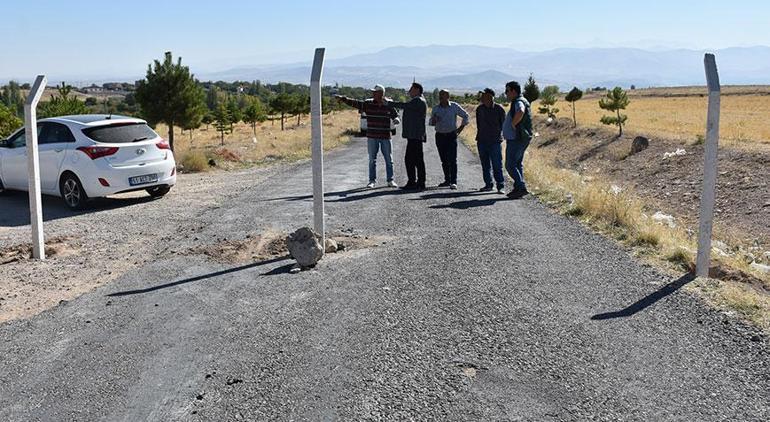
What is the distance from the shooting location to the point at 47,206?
1212 cm

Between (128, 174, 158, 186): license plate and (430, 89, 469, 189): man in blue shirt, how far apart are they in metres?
4.83

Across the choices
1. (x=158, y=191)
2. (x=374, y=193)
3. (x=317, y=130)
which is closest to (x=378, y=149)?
(x=374, y=193)

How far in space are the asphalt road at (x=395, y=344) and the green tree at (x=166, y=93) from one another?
85.0 feet

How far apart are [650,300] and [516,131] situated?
596 cm

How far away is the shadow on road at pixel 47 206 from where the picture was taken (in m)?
10.9

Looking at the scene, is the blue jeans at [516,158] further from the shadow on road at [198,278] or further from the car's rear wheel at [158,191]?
the car's rear wheel at [158,191]

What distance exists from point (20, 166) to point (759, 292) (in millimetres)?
11476

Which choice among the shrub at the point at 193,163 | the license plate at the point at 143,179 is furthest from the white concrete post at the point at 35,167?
the shrub at the point at 193,163

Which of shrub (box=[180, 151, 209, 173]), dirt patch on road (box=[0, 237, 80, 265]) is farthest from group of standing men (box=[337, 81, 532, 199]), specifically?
shrub (box=[180, 151, 209, 173])

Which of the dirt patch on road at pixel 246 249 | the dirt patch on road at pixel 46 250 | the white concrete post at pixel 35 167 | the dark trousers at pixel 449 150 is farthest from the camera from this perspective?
the dark trousers at pixel 449 150

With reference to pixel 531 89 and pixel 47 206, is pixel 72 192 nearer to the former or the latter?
pixel 47 206

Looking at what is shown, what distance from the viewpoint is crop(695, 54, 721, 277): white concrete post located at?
21.4 feet

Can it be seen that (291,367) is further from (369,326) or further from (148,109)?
(148,109)

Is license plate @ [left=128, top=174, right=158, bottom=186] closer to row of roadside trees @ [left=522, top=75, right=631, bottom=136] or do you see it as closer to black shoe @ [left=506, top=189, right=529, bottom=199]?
black shoe @ [left=506, top=189, right=529, bottom=199]
